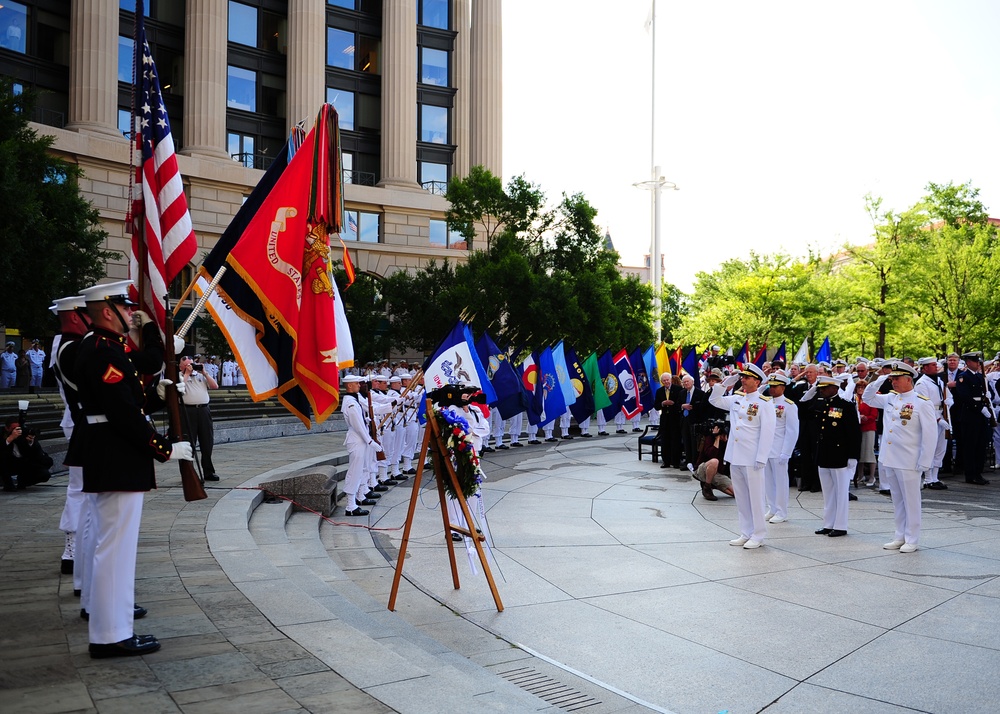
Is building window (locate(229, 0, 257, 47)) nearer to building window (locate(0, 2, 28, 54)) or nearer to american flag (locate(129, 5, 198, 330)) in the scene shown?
building window (locate(0, 2, 28, 54))

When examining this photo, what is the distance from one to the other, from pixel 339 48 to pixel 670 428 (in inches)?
1462

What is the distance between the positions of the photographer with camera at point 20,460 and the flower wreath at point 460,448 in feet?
24.9

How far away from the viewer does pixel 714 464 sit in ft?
43.9

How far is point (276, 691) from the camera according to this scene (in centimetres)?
451

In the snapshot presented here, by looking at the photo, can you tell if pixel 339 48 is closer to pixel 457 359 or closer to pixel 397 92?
pixel 397 92

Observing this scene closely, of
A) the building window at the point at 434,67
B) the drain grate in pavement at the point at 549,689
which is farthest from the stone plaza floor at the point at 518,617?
the building window at the point at 434,67

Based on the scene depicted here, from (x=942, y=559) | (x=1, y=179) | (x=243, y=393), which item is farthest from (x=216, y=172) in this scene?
(x=942, y=559)

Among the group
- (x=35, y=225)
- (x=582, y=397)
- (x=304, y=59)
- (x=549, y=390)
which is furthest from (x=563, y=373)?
(x=304, y=59)

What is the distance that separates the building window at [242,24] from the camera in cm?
4450

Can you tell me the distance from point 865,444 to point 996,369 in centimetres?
519

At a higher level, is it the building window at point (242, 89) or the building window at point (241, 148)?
the building window at point (242, 89)

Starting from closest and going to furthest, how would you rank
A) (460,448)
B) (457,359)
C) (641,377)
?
(460,448) < (457,359) < (641,377)

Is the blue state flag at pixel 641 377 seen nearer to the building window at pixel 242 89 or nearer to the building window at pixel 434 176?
the building window at pixel 434 176

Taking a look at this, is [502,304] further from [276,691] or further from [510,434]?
[276,691]
